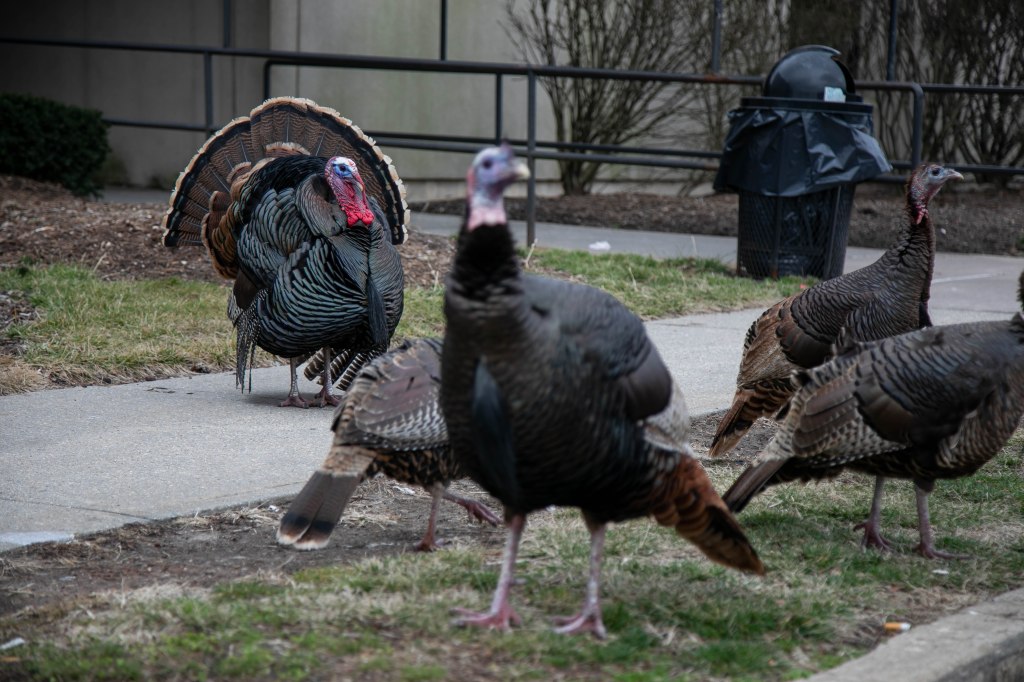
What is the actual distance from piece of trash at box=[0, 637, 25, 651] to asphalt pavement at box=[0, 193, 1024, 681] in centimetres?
81

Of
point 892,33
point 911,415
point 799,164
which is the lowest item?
point 911,415

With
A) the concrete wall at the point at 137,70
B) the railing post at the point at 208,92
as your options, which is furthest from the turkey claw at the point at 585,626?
the concrete wall at the point at 137,70

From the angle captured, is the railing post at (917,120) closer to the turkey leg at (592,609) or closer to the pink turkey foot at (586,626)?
the turkey leg at (592,609)

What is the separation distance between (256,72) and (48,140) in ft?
9.86

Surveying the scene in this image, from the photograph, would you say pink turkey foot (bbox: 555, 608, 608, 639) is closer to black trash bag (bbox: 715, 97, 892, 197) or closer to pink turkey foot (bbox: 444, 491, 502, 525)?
pink turkey foot (bbox: 444, 491, 502, 525)

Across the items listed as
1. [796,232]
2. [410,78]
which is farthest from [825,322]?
[410,78]

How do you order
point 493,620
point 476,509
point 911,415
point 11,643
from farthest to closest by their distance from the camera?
point 476,509 < point 911,415 < point 493,620 < point 11,643

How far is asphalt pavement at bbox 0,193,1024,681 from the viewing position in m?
3.82

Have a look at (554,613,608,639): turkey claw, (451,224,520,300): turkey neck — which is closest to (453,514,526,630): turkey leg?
(554,613,608,639): turkey claw

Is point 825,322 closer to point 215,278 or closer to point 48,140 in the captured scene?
point 215,278

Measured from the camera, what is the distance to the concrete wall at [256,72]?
46.3ft

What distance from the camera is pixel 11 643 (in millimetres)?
3342

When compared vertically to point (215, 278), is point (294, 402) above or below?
below

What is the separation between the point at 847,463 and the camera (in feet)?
14.3
